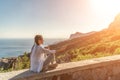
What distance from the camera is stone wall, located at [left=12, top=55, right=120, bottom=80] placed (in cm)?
864

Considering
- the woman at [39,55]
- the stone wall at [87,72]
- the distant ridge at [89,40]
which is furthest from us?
the distant ridge at [89,40]

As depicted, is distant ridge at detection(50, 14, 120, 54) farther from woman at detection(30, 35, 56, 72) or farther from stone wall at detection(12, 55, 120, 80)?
woman at detection(30, 35, 56, 72)

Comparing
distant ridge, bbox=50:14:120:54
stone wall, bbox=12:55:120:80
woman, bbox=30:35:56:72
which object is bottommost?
stone wall, bbox=12:55:120:80

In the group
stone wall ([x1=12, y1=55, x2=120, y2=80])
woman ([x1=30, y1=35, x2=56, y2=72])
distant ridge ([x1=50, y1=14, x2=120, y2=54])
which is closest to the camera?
stone wall ([x1=12, y1=55, x2=120, y2=80])

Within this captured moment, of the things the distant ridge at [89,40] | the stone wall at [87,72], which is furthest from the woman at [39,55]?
the distant ridge at [89,40]

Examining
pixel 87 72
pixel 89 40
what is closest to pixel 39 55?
pixel 87 72

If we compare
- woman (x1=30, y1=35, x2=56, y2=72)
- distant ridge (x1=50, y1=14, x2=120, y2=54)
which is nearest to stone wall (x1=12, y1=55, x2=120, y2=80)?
woman (x1=30, y1=35, x2=56, y2=72)

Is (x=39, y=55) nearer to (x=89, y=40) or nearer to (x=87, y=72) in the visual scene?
(x=87, y=72)

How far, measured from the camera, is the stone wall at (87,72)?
8.64 metres

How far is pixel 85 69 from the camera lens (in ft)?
29.5

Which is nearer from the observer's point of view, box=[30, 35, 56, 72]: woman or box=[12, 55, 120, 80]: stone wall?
box=[12, 55, 120, 80]: stone wall

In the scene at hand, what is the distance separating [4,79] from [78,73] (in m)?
2.17

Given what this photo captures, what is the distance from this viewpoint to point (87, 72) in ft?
29.7

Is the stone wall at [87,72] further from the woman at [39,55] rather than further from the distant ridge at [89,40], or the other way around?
the distant ridge at [89,40]
